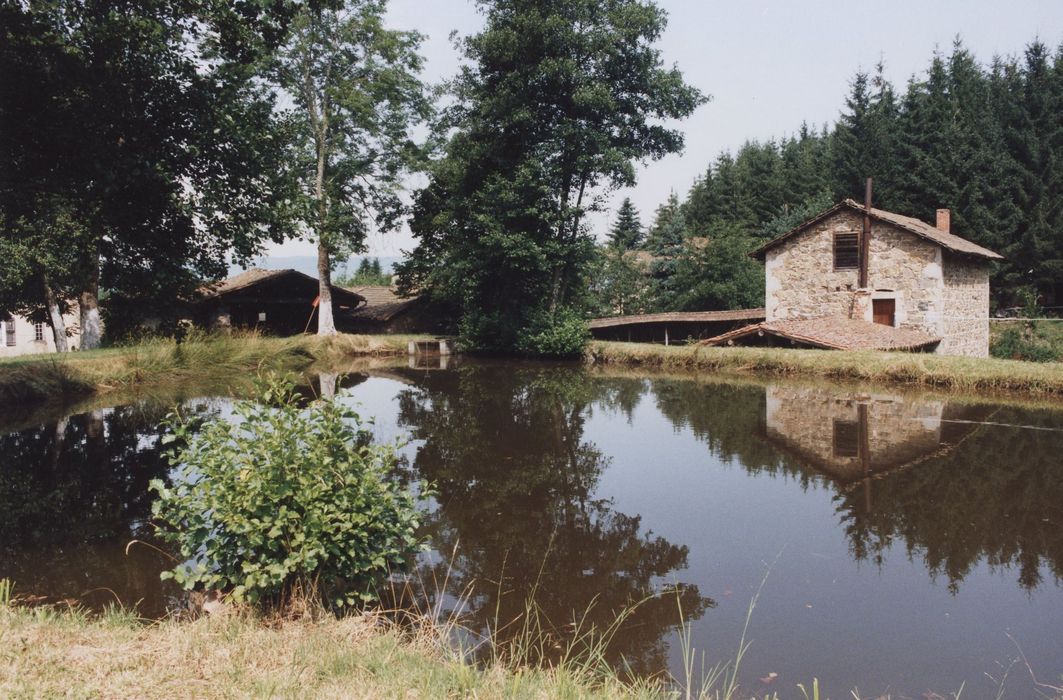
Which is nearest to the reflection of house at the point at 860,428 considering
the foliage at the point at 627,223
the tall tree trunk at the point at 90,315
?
the tall tree trunk at the point at 90,315

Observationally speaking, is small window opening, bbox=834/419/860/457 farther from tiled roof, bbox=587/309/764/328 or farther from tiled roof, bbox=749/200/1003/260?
tiled roof, bbox=587/309/764/328

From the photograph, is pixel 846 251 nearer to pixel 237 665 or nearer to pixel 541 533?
pixel 541 533

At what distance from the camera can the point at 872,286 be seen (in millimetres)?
24828

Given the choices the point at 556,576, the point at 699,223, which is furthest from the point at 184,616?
the point at 699,223

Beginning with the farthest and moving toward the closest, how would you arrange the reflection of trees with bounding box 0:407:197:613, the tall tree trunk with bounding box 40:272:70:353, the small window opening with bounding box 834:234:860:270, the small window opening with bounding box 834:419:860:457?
1. the tall tree trunk with bounding box 40:272:70:353
2. the small window opening with bounding box 834:234:860:270
3. the small window opening with bounding box 834:419:860:457
4. the reflection of trees with bounding box 0:407:197:613

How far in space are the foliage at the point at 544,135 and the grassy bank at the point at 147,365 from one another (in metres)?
8.63

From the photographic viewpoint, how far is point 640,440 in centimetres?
1216

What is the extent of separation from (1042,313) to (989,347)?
6.04 metres

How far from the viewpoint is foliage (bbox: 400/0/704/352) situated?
1049 inches

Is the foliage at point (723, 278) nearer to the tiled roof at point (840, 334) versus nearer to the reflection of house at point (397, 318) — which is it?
the tiled roof at point (840, 334)

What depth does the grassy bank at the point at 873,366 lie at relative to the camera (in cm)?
1695

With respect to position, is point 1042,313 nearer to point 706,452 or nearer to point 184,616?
point 706,452

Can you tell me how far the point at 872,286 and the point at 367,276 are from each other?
2378 inches

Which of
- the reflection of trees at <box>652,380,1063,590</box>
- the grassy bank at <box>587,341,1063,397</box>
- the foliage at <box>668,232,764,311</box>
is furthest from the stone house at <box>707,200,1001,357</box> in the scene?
the reflection of trees at <box>652,380,1063,590</box>
